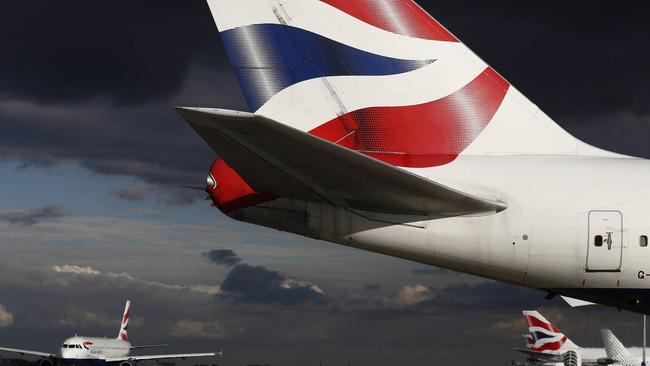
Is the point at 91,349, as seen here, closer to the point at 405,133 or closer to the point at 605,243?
the point at 405,133

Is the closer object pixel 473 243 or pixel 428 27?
pixel 473 243

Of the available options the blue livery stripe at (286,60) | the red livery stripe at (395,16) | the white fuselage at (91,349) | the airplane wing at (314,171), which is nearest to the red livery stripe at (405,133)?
the blue livery stripe at (286,60)

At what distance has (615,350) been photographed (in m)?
54.7

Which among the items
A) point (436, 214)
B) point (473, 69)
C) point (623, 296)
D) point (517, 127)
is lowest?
point (623, 296)

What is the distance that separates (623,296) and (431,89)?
14.4 feet

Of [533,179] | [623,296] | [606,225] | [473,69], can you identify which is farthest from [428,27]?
[623,296]

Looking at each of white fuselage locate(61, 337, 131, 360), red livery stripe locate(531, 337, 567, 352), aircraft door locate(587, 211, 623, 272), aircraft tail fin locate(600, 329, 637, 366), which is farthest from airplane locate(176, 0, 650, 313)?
white fuselage locate(61, 337, 131, 360)

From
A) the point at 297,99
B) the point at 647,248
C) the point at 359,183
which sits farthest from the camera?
the point at 297,99

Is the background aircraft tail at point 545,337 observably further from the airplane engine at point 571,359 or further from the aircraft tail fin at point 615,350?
the aircraft tail fin at point 615,350

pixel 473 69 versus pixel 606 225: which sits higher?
pixel 473 69

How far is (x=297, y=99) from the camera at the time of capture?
13.7m

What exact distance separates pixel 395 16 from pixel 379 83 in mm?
1222

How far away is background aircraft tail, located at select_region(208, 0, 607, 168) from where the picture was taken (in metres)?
13.7

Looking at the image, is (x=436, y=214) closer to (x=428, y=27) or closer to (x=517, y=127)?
(x=517, y=127)
